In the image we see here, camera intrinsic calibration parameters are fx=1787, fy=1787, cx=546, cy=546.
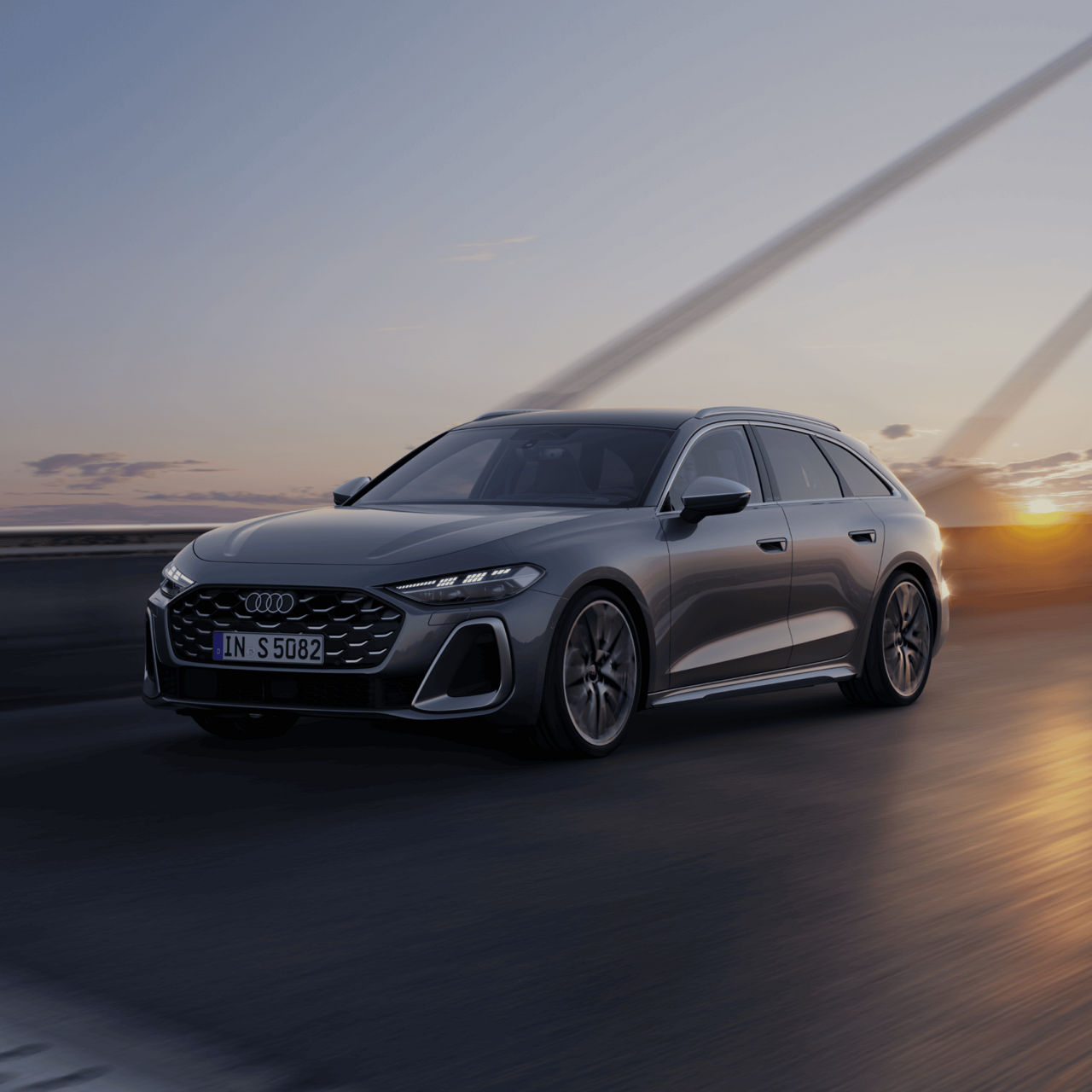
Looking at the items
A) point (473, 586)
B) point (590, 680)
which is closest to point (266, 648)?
point (473, 586)

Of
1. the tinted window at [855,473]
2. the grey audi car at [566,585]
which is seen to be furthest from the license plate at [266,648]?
the tinted window at [855,473]

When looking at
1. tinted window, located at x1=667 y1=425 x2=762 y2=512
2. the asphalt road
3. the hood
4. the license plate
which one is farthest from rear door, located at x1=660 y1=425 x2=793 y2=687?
the license plate

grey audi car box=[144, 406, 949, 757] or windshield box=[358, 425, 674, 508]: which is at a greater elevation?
windshield box=[358, 425, 674, 508]

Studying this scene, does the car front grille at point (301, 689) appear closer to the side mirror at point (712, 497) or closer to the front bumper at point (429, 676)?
the front bumper at point (429, 676)

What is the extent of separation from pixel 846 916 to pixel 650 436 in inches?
158

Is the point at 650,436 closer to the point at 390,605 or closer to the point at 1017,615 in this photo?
the point at 390,605

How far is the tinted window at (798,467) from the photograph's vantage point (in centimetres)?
923

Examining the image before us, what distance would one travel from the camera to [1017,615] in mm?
16469

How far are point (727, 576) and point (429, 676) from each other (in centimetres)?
193

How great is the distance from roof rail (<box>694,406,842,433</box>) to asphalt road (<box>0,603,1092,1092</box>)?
5.24 ft

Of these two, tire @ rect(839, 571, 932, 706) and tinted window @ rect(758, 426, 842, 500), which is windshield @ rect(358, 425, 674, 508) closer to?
tinted window @ rect(758, 426, 842, 500)

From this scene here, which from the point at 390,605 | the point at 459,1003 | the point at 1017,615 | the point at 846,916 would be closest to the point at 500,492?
the point at 390,605

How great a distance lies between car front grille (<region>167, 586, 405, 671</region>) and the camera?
276 inches

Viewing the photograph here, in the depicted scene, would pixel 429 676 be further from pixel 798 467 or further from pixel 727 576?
pixel 798 467
